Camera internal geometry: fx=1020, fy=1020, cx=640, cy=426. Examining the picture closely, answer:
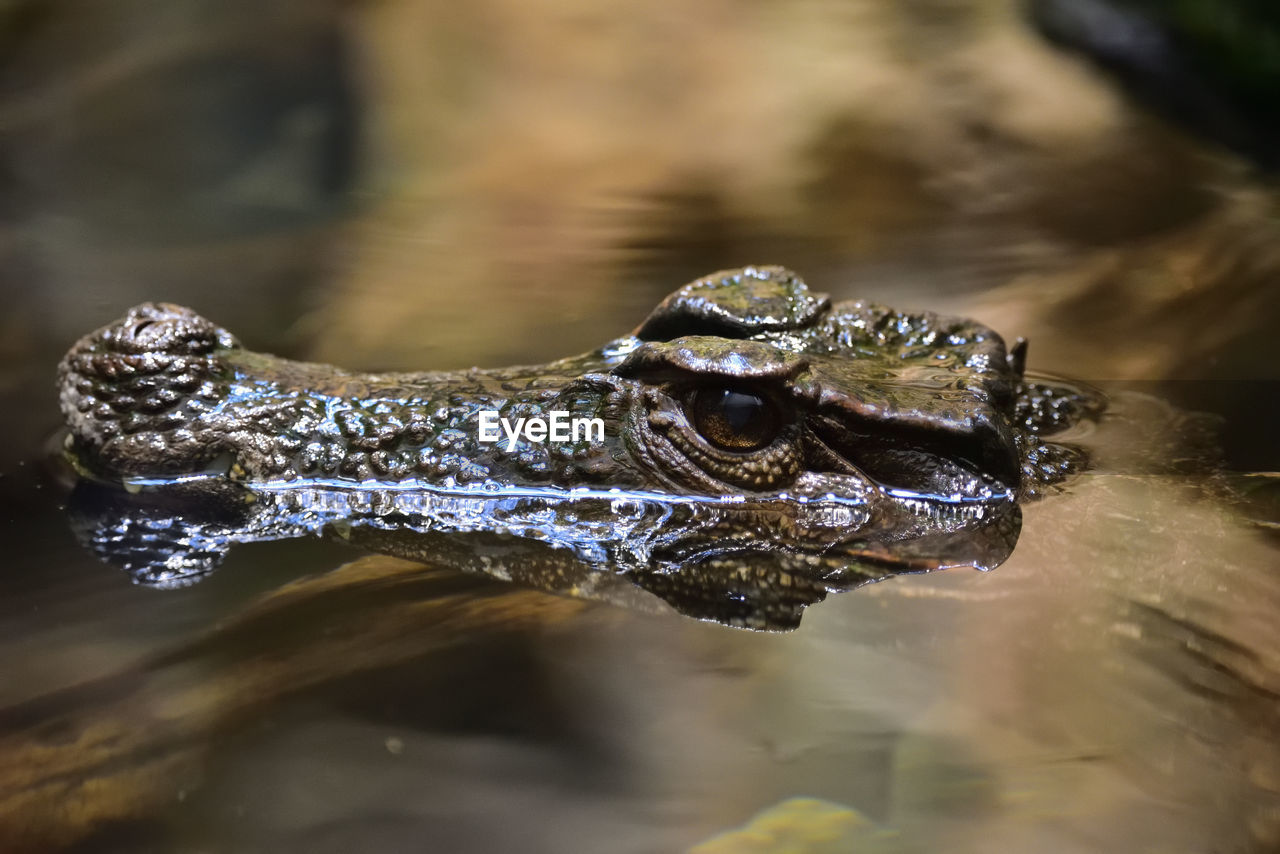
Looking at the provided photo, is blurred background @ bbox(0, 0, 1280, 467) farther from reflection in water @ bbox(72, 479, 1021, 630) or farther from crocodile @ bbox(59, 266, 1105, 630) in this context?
reflection in water @ bbox(72, 479, 1021, 630)

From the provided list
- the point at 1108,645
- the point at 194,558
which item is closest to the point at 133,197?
the point at 194,558

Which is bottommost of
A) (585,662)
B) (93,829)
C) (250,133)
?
(93,829)

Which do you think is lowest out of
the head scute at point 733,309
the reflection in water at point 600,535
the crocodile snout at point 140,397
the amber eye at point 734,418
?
the reflection in water at point 600,535

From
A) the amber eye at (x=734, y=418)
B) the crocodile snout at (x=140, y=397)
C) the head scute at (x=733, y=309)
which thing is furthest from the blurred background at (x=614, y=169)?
the amber eye at (x=734, y=418)

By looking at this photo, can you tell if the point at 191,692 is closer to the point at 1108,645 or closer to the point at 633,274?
the point at 1108,645

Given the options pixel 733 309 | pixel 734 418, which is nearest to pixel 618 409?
pixel 734 418

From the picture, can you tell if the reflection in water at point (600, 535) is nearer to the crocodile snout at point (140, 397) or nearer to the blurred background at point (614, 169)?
the crocodile snout at point (140, 397)
